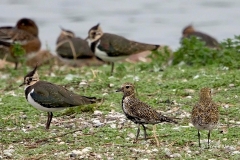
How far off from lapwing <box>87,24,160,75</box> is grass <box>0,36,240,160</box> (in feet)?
1.88

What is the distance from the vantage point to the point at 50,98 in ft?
27.6

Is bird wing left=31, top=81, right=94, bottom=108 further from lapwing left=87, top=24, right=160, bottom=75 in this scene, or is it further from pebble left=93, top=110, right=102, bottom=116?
lapwing left=87, top=24, right=160, bottom=75

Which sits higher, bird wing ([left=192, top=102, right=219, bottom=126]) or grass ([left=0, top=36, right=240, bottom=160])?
bird wing ([left=192, top=102, right=219, bottom=126])

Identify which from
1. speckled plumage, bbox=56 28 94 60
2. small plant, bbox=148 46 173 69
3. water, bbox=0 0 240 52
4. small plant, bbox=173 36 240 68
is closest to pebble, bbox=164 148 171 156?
small plant, bbox=173 36 240 68

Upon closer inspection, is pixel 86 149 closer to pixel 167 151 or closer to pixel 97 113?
pixel 167 151

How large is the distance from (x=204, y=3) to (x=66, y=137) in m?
19.1

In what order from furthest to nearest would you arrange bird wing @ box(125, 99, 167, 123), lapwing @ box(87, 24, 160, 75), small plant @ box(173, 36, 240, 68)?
lapwing @ box(87, 24, 160, 75), small plant @ box(173, 36, 240, 68), bird wing @ box(125, 99, 167, 123)

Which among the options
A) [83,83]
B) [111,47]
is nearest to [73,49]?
[111,47]

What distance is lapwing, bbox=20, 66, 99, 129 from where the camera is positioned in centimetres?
834

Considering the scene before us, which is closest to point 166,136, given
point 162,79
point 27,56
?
point 162,79

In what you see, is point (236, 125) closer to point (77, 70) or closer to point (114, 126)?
point (114, 126)

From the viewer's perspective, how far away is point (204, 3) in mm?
26359

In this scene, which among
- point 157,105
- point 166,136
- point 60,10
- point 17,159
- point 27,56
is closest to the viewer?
point 17,159

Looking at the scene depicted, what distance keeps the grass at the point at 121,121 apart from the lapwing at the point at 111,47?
57 centimetres
